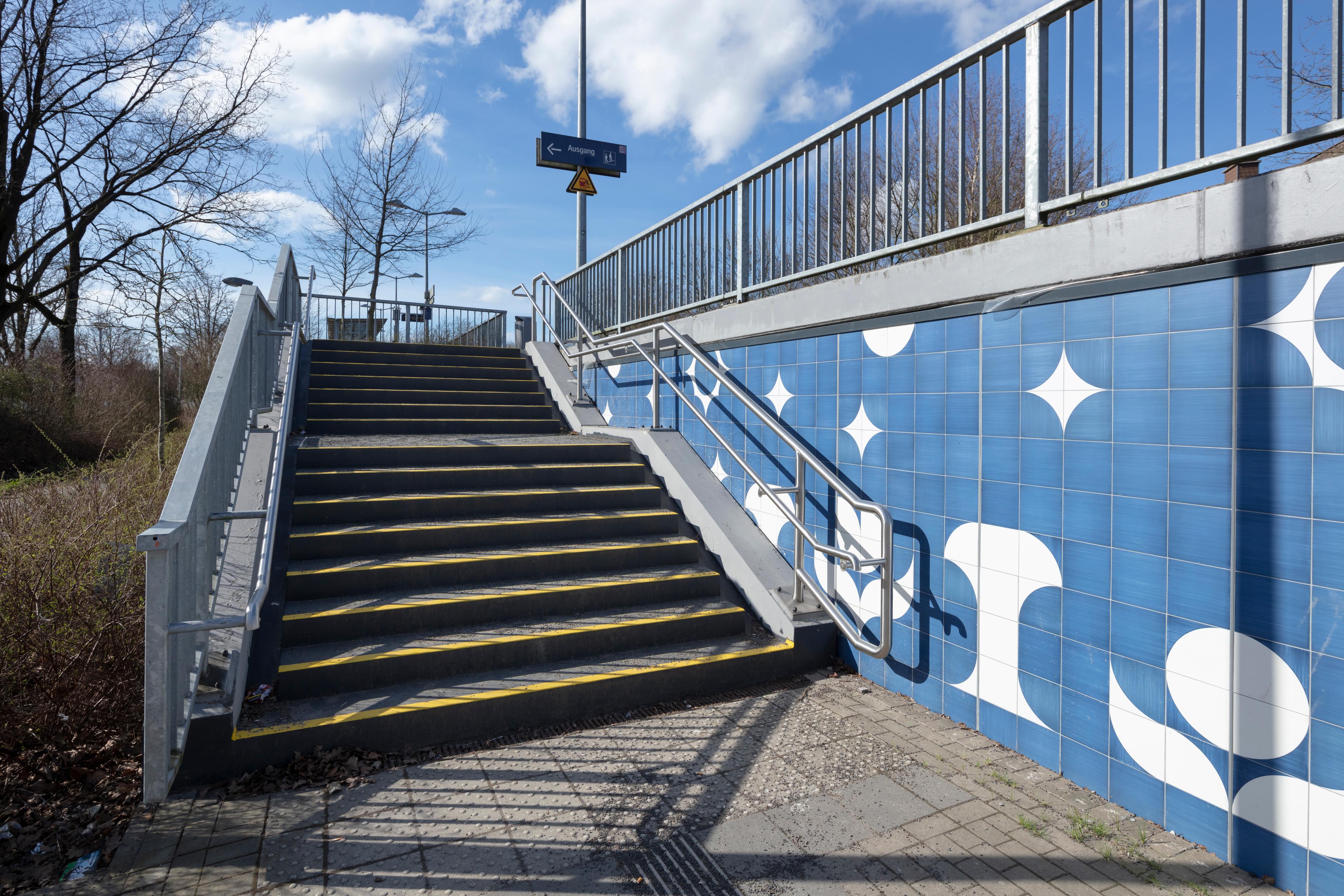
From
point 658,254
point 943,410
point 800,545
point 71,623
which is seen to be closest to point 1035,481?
point 943,410

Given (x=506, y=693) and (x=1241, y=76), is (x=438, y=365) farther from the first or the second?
(x=1241, y=76)

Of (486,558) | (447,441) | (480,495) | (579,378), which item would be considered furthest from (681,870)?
(579,378)

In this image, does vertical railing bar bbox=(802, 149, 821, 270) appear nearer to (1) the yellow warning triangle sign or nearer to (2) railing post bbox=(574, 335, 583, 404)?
(2) railing post bbox=(574, 335, 583, 404)

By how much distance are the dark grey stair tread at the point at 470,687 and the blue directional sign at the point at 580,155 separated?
7487mm

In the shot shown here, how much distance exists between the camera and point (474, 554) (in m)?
4.89

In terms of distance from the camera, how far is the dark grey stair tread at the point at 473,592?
415 centimetres

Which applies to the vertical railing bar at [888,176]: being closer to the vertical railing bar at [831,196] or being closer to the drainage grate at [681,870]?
the vertical railing bar at [831,196]

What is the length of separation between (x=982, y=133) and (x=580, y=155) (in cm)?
708

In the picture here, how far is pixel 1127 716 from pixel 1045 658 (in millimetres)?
401

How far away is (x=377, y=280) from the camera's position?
66.2 ft

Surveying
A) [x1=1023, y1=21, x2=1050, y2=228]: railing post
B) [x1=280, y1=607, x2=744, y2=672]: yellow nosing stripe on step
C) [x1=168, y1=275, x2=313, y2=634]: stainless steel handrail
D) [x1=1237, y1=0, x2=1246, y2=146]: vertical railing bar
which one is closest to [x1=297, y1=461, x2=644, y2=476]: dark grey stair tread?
[x1=168, y1=275, x2=313, y2=634]: stainless steel handrail

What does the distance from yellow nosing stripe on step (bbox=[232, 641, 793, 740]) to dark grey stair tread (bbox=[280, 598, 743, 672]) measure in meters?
0.36

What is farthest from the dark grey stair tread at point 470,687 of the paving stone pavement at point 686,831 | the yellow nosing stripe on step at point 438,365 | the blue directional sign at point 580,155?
the blue directional sign at point 580,155

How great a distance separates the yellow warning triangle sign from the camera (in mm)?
9859
